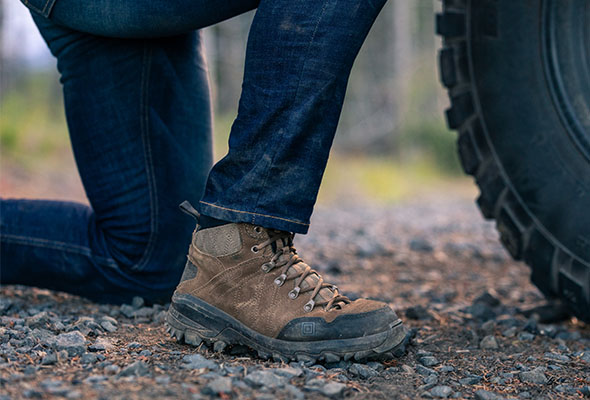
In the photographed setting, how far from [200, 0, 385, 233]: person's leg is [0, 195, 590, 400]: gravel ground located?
31 centimetres

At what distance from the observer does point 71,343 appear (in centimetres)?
127

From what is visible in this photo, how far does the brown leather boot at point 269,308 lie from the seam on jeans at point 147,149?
40 centimetres

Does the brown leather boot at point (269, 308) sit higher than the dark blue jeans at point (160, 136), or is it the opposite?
the dark blue jeans at point (160, 136)

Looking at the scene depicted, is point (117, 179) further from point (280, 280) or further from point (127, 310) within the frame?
point (280, 280)

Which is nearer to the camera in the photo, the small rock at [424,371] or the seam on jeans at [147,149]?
the small rock at [424,371]

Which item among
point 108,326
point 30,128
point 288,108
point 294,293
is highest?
point 288,108

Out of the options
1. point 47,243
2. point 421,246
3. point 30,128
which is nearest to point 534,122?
point 47,243

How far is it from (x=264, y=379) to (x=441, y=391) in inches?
13.6

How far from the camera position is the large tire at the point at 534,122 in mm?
1670

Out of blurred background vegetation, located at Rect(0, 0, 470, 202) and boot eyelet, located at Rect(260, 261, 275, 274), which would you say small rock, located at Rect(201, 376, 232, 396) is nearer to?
boot eyelet, located at Rect(260, 261, 275, 274)

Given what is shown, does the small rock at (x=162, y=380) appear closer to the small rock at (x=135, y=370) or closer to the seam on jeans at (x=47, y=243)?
the small rock at (x=135, y=370)

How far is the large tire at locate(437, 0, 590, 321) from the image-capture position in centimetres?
167

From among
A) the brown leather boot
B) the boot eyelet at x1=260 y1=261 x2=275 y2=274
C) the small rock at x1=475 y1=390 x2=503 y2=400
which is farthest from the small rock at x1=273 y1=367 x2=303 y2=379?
the small rock at x1=475 y1=390 x2=503 y2=400

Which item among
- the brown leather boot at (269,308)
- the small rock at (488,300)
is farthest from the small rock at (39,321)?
the small rock at (488,300)
